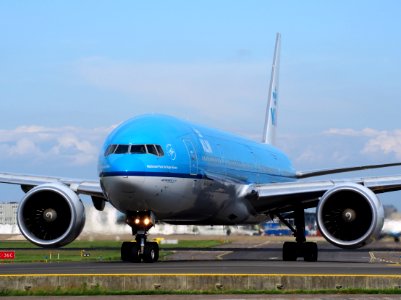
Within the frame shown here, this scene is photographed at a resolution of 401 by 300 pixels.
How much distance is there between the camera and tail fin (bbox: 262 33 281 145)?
5212cm

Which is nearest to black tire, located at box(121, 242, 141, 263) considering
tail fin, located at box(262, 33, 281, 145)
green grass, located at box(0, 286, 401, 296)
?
green grass, located at box(0, 286, 401, 296)

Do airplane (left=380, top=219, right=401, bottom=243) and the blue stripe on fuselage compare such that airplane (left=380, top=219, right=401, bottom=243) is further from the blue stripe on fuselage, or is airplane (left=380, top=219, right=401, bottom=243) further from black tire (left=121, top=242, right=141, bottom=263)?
black tire (left=121, top=242, right=141, bottom=263)

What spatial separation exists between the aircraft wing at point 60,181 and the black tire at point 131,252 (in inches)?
132

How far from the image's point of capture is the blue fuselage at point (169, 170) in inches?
1093

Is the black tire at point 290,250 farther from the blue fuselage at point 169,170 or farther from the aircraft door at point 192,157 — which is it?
the aircraft door at point 192,157

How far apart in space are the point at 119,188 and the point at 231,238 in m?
50.4

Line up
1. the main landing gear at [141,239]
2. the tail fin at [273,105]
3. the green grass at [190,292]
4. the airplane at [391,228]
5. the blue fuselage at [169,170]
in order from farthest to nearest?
the tail fin at [273,105]
the airplane at [391,228]
the main landing gear at [141,239]
the blue fuselage at [169,170]
the green grass at [190,292]

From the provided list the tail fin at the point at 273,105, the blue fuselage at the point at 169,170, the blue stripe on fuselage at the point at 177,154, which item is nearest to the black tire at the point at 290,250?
the blue fuselage at the point at 169,170

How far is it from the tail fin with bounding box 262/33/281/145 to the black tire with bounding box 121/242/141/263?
887 inches

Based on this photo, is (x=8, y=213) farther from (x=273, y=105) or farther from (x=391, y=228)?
(x=391, y=228)

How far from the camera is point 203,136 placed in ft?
107

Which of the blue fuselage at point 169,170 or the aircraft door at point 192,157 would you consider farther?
the aircraft door at point 192,157

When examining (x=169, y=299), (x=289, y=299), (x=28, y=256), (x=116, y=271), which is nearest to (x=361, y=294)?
(x=289, y=299)

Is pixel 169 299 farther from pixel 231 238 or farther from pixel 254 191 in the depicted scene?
pixel 231 238
